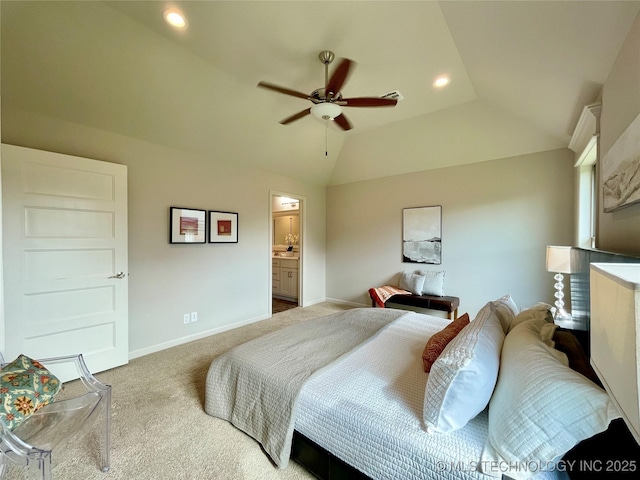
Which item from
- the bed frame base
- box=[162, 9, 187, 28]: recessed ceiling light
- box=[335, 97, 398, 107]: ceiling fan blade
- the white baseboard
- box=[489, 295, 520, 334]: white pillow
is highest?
box=[162, 9, 187, 28]: recessed ceiling light

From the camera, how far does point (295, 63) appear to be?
7.91ft

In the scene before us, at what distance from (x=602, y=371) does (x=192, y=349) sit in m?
3.49

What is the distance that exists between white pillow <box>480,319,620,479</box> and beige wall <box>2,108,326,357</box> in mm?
3366

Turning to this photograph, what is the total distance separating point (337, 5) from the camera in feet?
5.92

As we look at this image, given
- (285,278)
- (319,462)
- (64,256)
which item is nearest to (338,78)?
(319,462)

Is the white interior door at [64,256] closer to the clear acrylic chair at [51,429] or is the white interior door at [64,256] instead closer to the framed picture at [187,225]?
the framed picture at [187,225]

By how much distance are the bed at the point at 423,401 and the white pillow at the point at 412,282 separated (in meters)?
2.18

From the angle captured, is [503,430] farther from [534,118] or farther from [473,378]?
[534,118]

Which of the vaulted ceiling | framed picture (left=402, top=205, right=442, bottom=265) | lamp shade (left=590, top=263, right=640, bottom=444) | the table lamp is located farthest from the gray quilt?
framed picture (left=402, top=205, right=442, bottom=265)

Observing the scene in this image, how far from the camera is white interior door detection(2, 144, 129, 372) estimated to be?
2.13 metres

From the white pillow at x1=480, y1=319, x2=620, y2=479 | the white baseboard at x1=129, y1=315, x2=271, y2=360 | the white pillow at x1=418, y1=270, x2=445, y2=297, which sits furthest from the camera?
the white pillow at x1=418, y1=270, x2=445, y2=297

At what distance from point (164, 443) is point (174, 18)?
10.0 ft

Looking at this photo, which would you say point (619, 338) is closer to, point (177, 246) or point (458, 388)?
point (458, 388)

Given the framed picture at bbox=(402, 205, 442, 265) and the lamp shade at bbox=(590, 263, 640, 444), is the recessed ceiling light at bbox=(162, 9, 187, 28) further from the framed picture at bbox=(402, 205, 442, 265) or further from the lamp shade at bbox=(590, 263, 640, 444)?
the framed picture at bbox=(402, 205, 442, 265)
